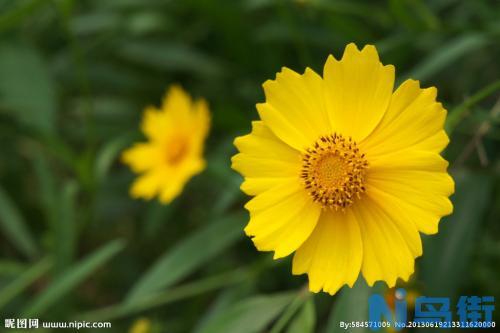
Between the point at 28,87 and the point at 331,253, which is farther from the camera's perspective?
the point at 28,87

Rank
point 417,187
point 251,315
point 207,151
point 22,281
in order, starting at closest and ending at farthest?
point 417,187 → point 251,315 → point 22,281 → point 207,151

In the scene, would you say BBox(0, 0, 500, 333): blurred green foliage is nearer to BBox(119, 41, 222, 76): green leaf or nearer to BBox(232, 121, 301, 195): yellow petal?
BBox(119, 41, 222, 76): green leaf

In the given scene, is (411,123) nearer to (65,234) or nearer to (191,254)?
(191,254)

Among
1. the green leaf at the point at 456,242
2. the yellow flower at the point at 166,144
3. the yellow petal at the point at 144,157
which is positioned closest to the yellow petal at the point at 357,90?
the green leaf at the point at 456,242

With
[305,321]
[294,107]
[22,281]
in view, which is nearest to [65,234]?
[22,281]

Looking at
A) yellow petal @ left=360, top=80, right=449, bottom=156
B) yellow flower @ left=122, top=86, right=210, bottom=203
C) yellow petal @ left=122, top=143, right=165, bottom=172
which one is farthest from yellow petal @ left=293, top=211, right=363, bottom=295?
yellow petal @ left=122, top=143, right=165, bottom=172

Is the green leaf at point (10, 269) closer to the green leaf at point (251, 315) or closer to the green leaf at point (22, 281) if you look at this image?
the green leaf at point (22, 281)

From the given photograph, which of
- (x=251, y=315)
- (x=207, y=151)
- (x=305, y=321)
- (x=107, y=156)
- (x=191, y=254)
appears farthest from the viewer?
(x=207, y=151)
